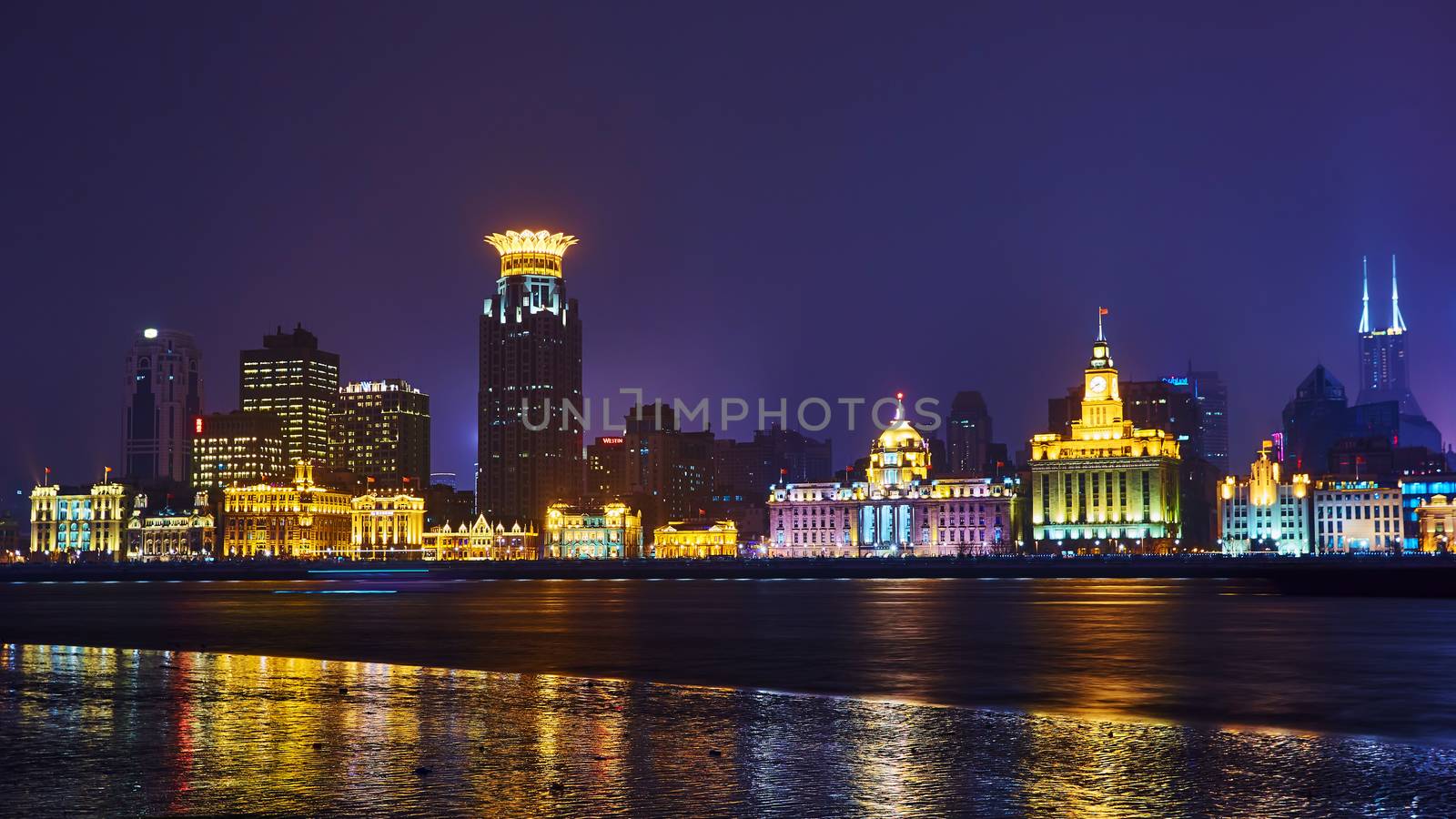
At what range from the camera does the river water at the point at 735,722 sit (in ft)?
56.7

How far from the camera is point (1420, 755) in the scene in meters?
20.2

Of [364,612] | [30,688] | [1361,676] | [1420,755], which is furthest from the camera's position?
[364,612]

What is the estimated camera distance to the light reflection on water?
1683cm

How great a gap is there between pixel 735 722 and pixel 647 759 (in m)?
4.08

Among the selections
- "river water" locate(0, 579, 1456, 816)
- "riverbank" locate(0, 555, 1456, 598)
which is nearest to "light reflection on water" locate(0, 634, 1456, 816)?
"river water" locate(0, 579, 1456, 816)

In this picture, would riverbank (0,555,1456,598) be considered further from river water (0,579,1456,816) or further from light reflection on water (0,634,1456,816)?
light reflection on water (0,634,1456,816)

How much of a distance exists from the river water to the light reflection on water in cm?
8

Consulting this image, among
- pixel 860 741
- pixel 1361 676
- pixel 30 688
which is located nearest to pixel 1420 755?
pixel 860 741

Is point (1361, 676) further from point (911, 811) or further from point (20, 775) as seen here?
point (20, 775)

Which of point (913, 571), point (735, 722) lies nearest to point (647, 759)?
point (735, 722)

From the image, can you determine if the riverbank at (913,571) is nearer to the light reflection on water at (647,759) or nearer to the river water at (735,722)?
the river water at (735,722)

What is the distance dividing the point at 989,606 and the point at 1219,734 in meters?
50.6

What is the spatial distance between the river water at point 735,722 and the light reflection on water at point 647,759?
0.08m

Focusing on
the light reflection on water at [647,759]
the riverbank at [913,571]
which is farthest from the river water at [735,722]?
the riverbank at [913,571]
